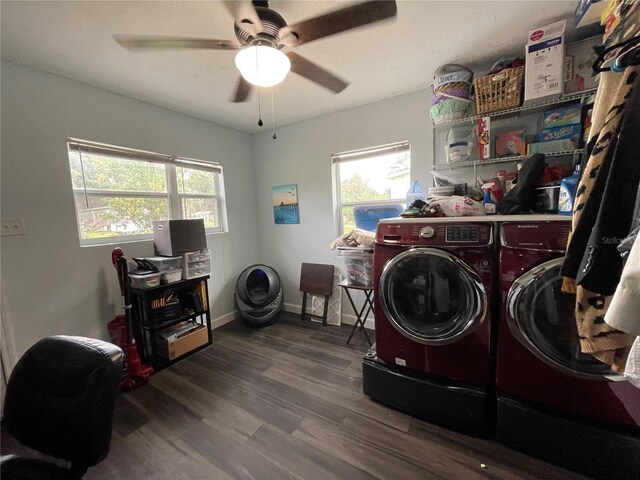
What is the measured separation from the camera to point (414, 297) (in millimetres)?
1499

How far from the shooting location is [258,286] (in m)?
3.16

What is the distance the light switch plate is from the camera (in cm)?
157

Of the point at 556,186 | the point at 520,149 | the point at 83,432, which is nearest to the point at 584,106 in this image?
the point at 520,149

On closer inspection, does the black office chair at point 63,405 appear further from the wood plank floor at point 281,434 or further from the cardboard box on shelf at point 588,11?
the cardboard box on shelf at point 588,11

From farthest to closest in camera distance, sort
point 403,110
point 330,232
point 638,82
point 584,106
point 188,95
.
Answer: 1. point 330,232
2. point 403,110
3. point 188,95
4. point 584,106
5. point 638,82

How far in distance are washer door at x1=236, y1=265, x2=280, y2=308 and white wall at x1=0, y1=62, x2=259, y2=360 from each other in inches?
39.4

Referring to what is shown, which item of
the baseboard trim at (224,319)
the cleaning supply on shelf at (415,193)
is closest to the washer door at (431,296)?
the cleaning supply on shelf at (415,193)

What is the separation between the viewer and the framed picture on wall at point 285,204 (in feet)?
9.88

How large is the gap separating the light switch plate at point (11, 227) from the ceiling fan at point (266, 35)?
1.40m

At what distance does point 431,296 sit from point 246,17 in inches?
64.6


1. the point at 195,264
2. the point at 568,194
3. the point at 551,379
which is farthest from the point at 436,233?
the point at 195,264

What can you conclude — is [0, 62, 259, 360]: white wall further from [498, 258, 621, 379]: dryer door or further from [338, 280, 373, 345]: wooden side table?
[498, 258, 621, 379]: dryer door

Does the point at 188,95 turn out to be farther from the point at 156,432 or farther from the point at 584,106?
the point at 584,106

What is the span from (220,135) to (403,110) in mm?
2018
